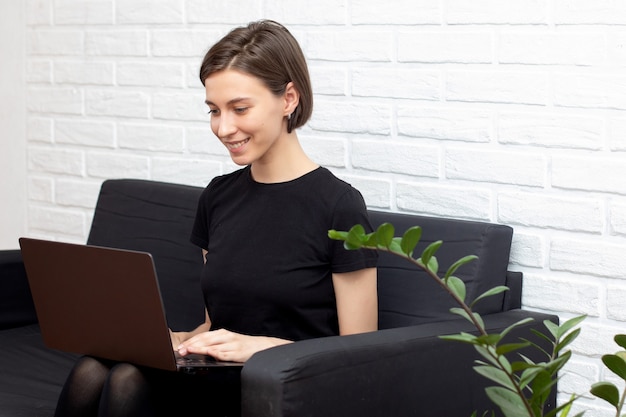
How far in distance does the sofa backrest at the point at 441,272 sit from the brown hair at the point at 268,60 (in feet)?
1.15

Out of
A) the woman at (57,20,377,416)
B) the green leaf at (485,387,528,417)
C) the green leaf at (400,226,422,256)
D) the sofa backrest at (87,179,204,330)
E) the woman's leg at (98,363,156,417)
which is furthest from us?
the sofa backrest at (87,179,204,330)

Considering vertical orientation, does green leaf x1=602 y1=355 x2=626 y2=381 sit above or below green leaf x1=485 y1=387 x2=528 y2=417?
above

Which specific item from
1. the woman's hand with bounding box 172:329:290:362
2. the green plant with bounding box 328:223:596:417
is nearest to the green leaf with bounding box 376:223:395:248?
the green plant with bounding box 328:223:596:417

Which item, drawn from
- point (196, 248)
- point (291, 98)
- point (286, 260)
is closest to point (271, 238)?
point (286, 260)

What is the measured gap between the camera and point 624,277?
2152 millimetres

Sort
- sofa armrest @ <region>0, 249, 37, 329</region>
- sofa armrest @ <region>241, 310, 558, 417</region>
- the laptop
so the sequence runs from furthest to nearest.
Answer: sofa armrest @ <region>0, 249, 37, 329</region> < the laptop < sofa armrest @ <region>241, 310, 558, 417</region>

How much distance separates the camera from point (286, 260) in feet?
6.89

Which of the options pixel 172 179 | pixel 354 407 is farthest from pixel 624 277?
pixel 172 179

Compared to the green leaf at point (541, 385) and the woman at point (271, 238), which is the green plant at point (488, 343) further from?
the woman at point (271, 238)

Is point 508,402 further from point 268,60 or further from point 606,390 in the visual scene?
point 268,60

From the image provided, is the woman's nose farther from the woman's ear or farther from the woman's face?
the woman's ear

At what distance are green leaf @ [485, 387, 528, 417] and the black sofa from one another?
49 centimetres

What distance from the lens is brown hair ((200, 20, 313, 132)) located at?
2.10m

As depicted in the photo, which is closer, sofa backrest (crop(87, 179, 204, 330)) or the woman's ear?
the woman's ear
